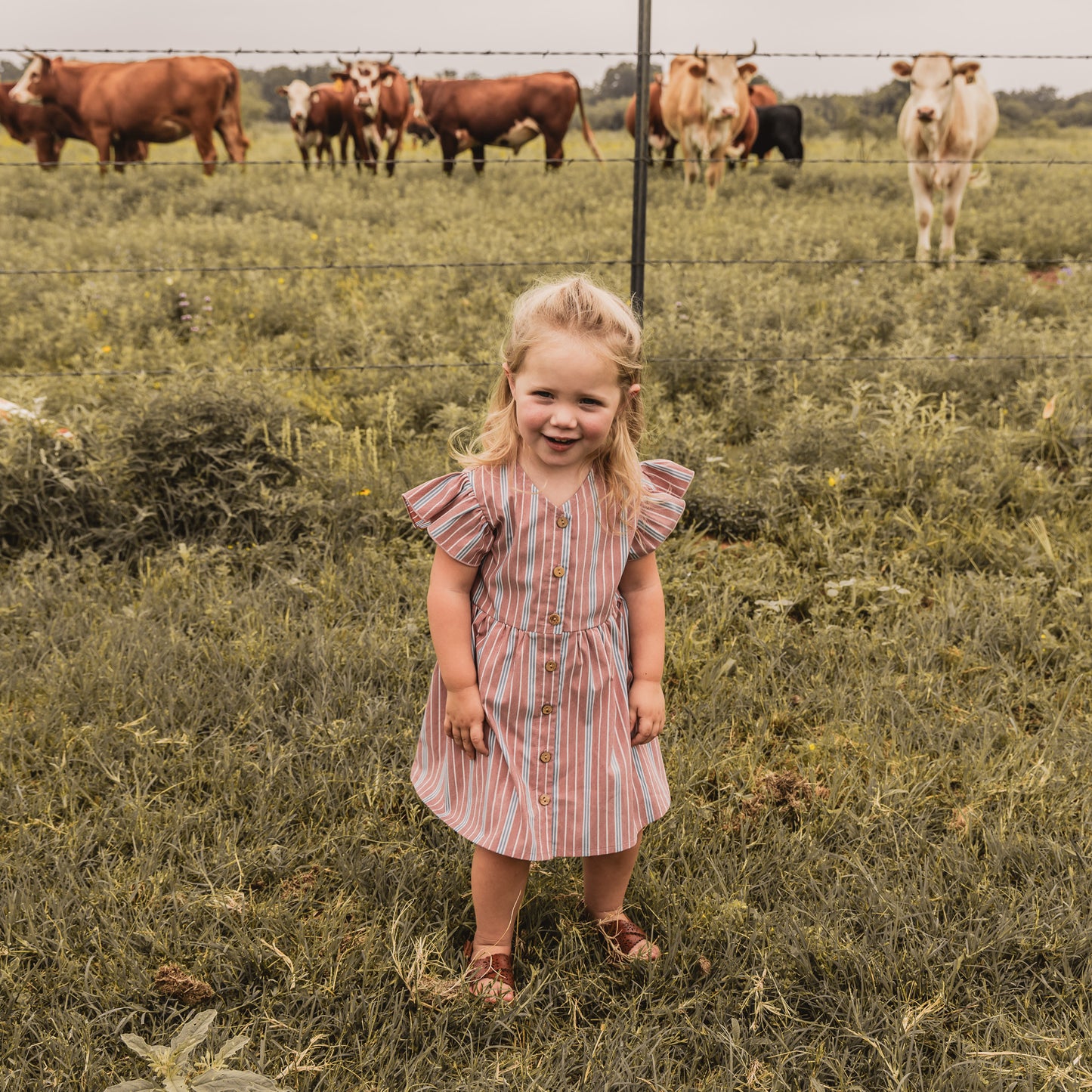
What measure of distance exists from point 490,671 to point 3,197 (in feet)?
31.5

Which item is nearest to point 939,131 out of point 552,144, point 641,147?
point 641,147

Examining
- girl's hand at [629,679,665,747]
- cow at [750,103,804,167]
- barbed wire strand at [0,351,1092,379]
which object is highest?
cow at [750,103,804,167]

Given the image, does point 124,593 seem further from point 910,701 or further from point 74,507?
point 910,701

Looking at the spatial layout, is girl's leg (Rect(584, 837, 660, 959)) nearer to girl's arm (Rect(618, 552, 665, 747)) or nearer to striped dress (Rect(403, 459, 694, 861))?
striped dress (Rect(403, 459, 694, 861))

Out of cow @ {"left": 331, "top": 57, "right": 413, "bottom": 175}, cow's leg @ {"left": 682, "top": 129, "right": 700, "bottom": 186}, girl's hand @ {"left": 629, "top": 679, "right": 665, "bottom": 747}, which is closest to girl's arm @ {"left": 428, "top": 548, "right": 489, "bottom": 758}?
girl's hand @ {"left": 629, "top": 679, "right": 665, "bottom": 747}

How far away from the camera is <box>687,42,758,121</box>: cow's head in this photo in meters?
10.9

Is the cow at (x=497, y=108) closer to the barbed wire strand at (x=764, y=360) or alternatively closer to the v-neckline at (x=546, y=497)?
the barbed wire strand at (x=764, y=360)

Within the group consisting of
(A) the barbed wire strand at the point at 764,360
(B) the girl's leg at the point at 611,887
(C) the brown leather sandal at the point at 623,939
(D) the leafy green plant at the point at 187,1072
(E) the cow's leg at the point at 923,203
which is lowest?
(C) the brown leather sandal at the point at 623,939

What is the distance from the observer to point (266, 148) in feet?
45.0

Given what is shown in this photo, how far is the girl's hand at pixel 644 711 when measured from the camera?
1.78m

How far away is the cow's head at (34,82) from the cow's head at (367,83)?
11.6 ft

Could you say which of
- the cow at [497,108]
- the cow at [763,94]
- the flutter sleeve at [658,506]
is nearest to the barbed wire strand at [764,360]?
the flutter sleeve at [658,506]

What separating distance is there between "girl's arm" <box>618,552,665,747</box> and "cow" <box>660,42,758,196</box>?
9.34m

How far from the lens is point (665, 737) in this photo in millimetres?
2484
